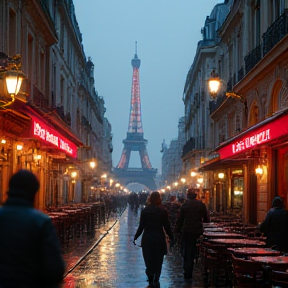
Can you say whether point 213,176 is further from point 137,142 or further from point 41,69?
point 137,142

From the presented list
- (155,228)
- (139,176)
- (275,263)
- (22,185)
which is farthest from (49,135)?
(139,176)

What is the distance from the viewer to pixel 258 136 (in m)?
16.7

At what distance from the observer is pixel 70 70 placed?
44.3m

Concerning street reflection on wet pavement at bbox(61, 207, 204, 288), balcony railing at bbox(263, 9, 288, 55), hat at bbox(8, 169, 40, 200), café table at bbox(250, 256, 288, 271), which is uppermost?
balcony railing at bbox(263, 9, 288, 55)

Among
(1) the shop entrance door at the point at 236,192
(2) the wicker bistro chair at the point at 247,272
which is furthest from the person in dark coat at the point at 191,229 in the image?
(1) the shop entrance door at the point at 236,192

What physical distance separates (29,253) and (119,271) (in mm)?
11221

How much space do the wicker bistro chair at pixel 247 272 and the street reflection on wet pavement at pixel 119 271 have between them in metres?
3.90

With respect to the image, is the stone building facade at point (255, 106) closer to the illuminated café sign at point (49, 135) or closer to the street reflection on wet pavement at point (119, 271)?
the street reflection on wet pavement at point (119, 271)

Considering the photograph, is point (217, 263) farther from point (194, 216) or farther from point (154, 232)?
point (194, 216)

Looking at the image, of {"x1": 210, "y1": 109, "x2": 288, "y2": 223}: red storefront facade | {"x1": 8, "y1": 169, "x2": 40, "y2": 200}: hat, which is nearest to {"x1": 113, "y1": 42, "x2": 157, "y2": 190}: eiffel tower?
{"x1": 210, "y1": 109, "x2": 288, "y2": 223}: red storefront facade

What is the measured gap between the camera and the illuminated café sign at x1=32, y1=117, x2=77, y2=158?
1830 cm

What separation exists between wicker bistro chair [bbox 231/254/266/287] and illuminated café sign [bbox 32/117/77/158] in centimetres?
947

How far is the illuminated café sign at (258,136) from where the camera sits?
566 inches

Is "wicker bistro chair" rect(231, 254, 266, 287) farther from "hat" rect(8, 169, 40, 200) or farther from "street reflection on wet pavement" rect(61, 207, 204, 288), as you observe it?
"hat" rect(8, 169, 40, 200)
